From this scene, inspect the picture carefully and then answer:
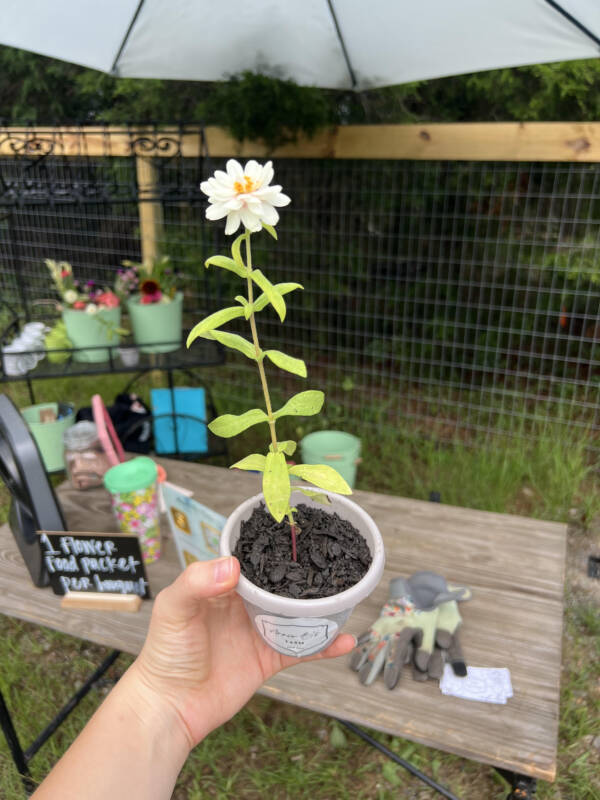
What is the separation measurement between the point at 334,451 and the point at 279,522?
1692mm

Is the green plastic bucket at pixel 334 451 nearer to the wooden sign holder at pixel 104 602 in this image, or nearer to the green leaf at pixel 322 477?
the wooden sign holder at pixel 104 602

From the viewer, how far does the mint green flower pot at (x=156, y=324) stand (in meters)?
2.19

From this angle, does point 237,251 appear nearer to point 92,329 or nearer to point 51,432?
point 92,329

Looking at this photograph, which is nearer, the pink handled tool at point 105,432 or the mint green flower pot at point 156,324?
the pink handled tool at point 105,432

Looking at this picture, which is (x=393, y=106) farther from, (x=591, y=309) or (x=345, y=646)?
(x=345, y=646)

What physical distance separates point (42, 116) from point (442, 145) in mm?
2933

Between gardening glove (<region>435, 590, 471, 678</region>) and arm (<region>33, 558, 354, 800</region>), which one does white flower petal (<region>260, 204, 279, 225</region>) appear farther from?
gardening glove (<region>435, 590, 471, 678</region>)

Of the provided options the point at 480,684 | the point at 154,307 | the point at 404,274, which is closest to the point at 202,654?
the point at 480,684

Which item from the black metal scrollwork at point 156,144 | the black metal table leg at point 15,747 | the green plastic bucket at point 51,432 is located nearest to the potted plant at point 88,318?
the green plastic bucket at point 51,432

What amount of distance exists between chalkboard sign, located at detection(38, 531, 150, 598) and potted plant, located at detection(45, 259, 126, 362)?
3.44 feet

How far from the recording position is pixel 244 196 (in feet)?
2.11

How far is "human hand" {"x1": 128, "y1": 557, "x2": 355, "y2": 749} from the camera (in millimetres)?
787

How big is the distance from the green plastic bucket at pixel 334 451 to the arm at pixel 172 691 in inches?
50.9

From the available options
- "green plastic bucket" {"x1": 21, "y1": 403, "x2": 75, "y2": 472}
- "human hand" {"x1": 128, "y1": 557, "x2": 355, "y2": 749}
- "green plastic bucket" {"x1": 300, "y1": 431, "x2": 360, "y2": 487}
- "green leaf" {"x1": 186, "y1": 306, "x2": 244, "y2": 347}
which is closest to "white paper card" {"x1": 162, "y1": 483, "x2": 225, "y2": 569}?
"human hand" {"x1": 128, "y1": 557, "x2": 355, "y2": 749}
